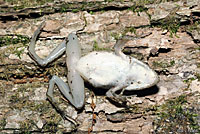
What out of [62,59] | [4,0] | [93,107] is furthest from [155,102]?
[4,0]

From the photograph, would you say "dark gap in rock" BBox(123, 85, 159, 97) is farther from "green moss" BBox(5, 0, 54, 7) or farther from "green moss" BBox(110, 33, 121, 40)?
"green moss" BBox(5, 0, 54, 7)

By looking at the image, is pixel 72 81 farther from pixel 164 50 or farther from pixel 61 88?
pixel 164 50

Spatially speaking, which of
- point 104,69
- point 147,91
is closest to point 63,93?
point 104,69

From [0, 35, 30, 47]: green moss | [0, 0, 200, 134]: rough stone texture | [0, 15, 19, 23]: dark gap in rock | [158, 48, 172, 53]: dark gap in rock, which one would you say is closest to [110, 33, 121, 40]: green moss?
[0, 0, 200, 134]: rough stone texture

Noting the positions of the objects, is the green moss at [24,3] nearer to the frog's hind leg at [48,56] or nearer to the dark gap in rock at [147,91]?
the frog's hind leg at [48,56]

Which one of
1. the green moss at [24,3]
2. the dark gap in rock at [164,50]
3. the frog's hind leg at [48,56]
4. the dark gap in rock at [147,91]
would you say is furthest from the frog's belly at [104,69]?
the green moss at [24,3]

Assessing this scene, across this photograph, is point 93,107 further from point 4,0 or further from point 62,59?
point 4,0
